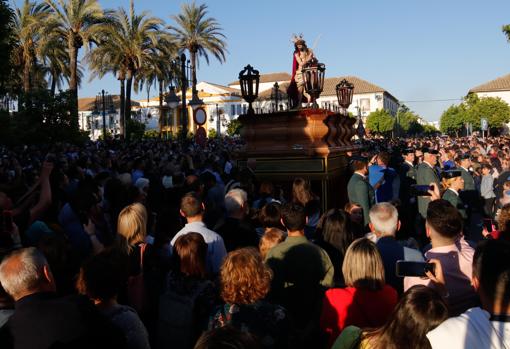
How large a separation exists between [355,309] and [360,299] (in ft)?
0.24

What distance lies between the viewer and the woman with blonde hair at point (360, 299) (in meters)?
3.26

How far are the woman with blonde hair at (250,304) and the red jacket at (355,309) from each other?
0.42 meters

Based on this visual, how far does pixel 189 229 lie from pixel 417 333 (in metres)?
2.84

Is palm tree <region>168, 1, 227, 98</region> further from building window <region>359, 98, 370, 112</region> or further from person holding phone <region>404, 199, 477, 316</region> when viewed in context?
building window <region>359, 98, 370, 112</region>

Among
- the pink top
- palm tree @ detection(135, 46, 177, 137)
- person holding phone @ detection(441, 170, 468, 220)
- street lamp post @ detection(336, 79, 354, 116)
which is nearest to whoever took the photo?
the pink top

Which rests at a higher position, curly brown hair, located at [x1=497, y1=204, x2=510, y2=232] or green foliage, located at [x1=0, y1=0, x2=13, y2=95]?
green foliage, located at [x1=0, y1=0, x2=13, y2=95]

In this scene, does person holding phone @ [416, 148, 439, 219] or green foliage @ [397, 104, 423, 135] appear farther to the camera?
green foliage @ [397, 104, 423, 135]

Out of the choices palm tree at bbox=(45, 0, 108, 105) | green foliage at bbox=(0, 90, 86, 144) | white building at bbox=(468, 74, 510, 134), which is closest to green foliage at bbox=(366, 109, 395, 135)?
white building at bbox=(468, 74, 510, 134)

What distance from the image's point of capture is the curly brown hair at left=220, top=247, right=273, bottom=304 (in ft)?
10.3

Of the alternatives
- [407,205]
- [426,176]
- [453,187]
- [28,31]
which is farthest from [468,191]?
[28,31]

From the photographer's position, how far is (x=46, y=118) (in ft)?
76.3

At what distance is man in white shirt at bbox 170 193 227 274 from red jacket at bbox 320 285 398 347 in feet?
5.11

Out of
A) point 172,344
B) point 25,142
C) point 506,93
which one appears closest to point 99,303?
point 172,344

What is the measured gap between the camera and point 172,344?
12.2 feet
